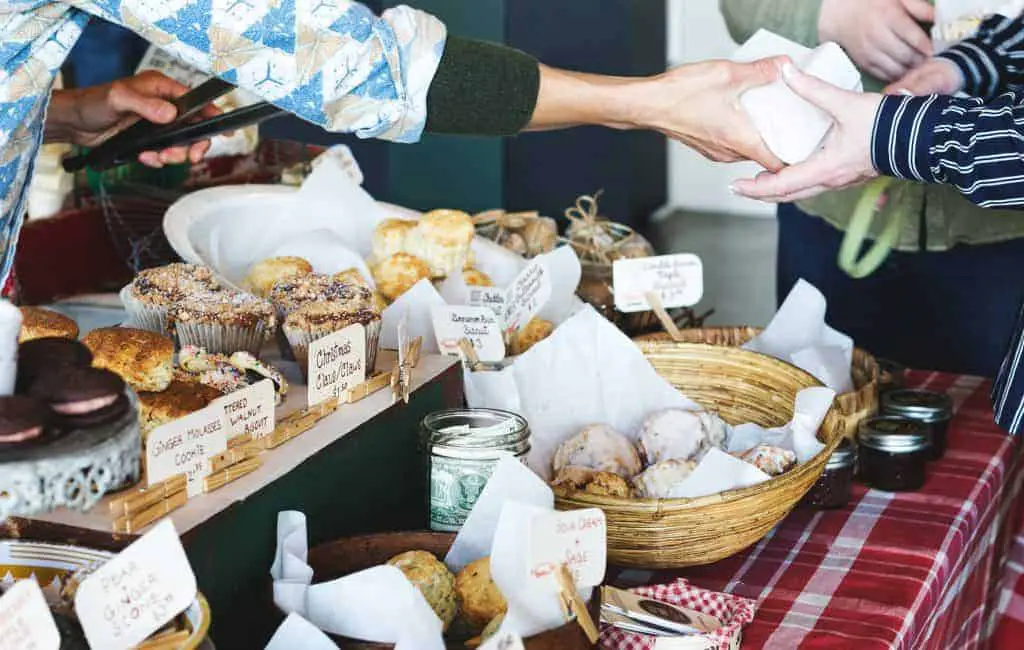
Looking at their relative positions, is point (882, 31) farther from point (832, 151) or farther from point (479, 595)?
point (479, 595)

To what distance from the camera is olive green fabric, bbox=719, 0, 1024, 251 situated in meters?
2.30

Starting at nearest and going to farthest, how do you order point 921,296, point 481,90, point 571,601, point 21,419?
1. point 21,419
2. point 571,601
3. point 481,90
4. point 921,296

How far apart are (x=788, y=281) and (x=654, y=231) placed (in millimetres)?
4496

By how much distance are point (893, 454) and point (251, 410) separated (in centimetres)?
94

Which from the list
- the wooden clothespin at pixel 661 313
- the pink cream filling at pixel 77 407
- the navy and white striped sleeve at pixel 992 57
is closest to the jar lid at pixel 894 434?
the wooden clothespin at pixel 661 313

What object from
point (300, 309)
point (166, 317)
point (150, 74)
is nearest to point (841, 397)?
point (300, 309)

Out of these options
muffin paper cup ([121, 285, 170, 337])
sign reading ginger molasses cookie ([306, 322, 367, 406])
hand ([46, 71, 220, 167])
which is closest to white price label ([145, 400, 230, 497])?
sign reading ginger molasses cookie ([306, 322, 367, 406])

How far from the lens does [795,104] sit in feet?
6.00

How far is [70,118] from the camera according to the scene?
197 cm

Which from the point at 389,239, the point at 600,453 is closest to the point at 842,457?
the point at 600,453

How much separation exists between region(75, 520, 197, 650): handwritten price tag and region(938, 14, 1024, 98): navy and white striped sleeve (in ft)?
5.55

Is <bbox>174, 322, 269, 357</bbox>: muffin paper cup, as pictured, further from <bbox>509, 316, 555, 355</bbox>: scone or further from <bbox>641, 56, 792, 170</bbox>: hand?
<bbox>641, 56, 792, 170</bbox>: hand

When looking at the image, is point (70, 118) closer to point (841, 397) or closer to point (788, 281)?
point (841, 397)

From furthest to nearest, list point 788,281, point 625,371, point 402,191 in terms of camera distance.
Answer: point 402,191, point 788,281, point 625,371
